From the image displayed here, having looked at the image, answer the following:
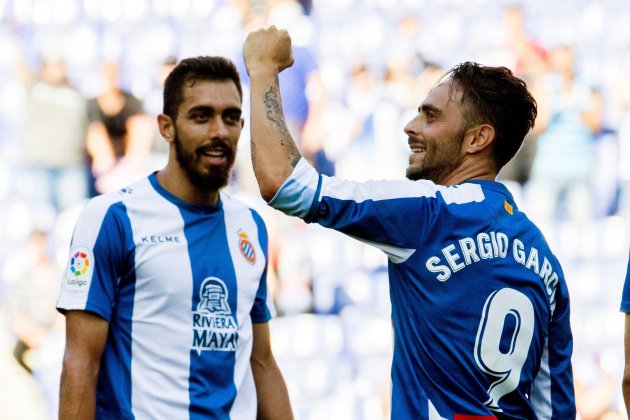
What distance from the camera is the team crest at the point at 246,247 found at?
12.9 feet

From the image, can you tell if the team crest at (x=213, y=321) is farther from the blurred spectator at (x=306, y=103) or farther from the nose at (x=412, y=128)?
the blurred spectator at (x=306, y=103)

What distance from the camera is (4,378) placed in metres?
6.86

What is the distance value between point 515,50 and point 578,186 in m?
0.89

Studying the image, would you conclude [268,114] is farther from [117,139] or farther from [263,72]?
[117,139]

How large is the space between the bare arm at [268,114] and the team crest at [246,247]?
3.43 ft

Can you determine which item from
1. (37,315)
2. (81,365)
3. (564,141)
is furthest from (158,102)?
(81,365)

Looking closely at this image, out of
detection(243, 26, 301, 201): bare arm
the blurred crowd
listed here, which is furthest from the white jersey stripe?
the blurred crowd

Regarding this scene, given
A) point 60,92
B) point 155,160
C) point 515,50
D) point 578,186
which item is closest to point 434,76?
point 515,50

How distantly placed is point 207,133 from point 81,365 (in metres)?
0.96

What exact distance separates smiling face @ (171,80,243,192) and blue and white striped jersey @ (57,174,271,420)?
0.55ft

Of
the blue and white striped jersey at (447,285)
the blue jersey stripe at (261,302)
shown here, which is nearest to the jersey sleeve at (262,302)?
the blue jersey stripe at (261,302)

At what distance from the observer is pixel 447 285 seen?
2949 millimetres

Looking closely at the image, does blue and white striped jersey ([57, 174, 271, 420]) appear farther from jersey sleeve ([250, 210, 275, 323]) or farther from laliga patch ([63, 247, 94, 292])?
jersey sleeve ([250, 210, 275, 323])

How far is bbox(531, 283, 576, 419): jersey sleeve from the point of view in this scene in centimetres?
321
